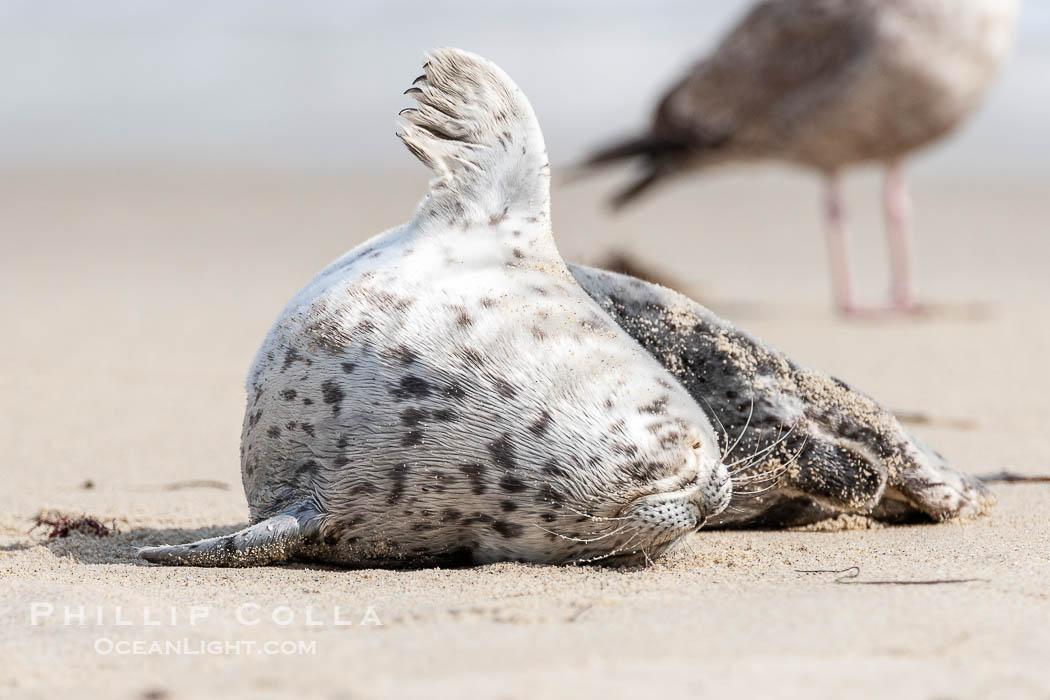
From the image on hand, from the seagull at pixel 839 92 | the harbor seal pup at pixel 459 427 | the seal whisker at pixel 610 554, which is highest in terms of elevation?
the seagull at pixel 839 92

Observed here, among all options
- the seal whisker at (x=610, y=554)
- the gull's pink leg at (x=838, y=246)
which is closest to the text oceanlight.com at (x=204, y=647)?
the seal whisker at (x=610, y=554)

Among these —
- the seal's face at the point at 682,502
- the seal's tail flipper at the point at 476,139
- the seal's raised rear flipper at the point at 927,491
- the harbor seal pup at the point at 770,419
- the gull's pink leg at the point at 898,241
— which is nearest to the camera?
the seal's face at the point at 682,502

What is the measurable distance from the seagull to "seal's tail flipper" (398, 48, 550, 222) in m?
7.95

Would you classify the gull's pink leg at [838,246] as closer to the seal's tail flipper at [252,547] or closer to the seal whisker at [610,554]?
the seal whisker at [610,554]

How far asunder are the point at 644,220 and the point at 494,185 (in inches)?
724

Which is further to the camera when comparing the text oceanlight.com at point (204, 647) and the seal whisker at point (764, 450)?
the seal whisker at point (764, 450)

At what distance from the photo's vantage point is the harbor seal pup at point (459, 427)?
340 cm

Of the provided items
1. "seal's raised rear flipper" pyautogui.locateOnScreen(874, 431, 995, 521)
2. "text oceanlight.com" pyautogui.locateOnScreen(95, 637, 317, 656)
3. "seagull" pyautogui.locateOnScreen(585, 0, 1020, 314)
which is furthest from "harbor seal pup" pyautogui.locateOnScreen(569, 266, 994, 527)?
"seagull" pyautogui.locateOnScreen(585, 0, 1020, 314)

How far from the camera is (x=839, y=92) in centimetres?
1145

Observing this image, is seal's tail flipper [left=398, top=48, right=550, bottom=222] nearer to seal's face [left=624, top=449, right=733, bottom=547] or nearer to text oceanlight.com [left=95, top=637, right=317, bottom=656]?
seal's face [left=624, top=449, right=733, bottom=547]

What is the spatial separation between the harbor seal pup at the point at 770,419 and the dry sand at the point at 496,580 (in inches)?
5.0

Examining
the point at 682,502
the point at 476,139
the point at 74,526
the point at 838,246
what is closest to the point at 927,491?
the point at 682,502

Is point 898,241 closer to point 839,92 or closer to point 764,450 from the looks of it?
point 839,92

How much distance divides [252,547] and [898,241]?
32.0 ft
